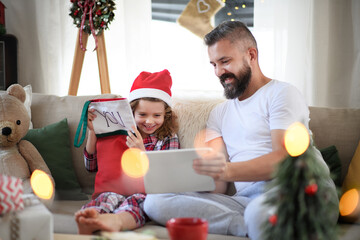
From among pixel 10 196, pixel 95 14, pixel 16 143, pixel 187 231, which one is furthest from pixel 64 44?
pixel 187 231

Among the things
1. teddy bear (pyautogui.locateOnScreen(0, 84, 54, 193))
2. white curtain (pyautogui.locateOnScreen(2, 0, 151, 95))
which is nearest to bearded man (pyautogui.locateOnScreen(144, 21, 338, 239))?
teddy bear (pyautogui.locateOnScreen(0, 84, 54, 193))

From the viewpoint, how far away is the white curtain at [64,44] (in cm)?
279

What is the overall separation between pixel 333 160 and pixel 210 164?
0.70 m

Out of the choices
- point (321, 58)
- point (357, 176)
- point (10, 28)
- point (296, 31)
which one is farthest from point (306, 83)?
point (10, 28)

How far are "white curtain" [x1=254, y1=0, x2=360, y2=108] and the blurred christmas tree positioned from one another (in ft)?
5.36

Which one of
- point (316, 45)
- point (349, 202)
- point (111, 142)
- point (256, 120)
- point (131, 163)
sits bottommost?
point (349, 202)

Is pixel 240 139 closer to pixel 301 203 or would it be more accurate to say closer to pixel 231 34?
pixel 231 34

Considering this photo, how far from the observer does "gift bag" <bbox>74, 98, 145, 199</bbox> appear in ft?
5.89

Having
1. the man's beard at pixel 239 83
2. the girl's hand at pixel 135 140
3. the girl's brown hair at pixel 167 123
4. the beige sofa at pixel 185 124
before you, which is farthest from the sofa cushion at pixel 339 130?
the girl's hand at pixel 135 140

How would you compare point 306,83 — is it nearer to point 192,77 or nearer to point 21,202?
point 192,77

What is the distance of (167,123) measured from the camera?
1954mm

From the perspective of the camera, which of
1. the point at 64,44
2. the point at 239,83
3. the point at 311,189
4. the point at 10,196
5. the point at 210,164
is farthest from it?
the point at 64,44

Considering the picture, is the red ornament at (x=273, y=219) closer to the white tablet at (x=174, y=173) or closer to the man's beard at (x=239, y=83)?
the white tablet at (x=174, y=173)

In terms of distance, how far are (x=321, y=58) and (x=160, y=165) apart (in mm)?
1518
